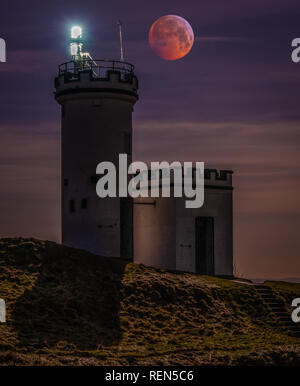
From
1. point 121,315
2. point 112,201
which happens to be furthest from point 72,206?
point 121,315

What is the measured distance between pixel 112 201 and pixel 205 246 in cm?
616

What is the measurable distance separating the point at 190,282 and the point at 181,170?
7.14 meters

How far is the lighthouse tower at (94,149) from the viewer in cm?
3562

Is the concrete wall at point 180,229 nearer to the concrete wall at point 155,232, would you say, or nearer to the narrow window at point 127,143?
the concrete wall at point 155,232

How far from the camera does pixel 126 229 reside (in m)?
36.4

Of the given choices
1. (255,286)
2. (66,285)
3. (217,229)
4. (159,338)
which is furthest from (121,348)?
(217,229)

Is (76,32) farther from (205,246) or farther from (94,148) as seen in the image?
(205,246)

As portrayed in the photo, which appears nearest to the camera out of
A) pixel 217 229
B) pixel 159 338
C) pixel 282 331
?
pixel 159 338

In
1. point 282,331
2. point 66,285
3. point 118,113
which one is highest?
point 118,113

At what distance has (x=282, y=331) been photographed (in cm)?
2841

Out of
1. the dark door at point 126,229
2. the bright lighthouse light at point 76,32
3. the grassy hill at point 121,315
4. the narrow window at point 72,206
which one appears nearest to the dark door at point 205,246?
the dark door at point 126,229

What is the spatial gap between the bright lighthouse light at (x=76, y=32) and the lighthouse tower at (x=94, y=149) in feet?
7.16

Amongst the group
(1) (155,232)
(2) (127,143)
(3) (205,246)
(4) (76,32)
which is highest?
(4) (76,32)

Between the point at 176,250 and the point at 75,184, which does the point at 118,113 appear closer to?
the point at 75,184
